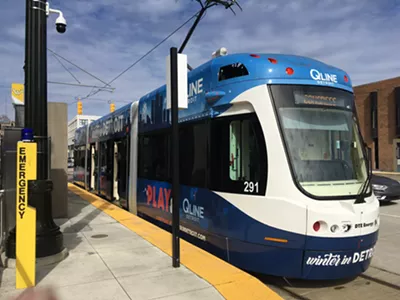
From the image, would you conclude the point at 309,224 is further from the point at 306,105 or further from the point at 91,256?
the point at 91,256

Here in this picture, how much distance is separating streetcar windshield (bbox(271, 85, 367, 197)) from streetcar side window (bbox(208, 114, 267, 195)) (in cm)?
42

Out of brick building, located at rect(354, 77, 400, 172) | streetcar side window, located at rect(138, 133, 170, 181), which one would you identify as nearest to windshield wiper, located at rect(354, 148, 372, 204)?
streetcar side window, located at rect(138, 133, 170, 181)

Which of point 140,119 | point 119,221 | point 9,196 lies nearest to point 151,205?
point 119,221

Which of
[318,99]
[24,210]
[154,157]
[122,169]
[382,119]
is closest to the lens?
[24,210]

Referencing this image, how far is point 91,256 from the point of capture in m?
5.81

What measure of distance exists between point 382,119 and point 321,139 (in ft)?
121

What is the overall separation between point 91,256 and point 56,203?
3892 mm

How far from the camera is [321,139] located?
17.1ft

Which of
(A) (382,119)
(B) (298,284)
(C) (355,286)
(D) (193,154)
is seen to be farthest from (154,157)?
(A) (382,119)

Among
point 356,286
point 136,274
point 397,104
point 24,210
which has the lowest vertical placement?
point 356,286

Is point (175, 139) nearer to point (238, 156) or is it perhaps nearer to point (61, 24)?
point (238, 156)

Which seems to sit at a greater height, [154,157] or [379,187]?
[154,157]

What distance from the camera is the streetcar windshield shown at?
4.95 meters

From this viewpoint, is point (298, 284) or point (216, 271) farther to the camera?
Result: point (298, 284)
